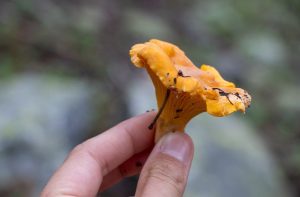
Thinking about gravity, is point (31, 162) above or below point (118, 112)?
below

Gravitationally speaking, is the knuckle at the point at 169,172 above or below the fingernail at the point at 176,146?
below

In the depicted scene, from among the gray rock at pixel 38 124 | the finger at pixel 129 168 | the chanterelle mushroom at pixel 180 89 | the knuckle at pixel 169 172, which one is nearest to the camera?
the chanterelle mushroom at pixel 180 89

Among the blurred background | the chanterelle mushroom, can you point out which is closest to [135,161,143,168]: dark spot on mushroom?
the chanterelle mushroom

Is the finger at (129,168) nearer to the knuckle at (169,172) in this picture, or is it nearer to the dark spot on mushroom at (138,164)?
the dark spot on mushroom at (138,164)

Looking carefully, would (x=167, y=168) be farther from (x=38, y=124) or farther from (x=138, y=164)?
(x=38, y=124)

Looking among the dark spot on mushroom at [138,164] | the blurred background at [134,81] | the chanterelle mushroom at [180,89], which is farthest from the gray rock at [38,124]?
the chanterelle mushroom at [180,89]

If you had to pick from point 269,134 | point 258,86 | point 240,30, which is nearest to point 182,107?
point 269,134

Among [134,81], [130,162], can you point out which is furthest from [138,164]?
[134,81]

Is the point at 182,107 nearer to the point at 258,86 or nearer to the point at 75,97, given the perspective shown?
the point at 75,97
